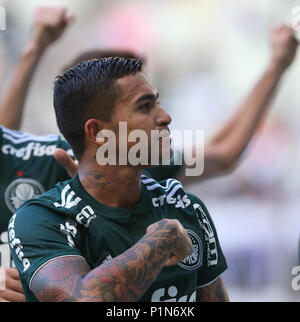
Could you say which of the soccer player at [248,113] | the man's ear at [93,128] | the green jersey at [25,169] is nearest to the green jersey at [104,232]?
the man's ear at [93,128]

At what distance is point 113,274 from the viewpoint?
1.20 metres

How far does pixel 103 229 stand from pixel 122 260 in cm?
17

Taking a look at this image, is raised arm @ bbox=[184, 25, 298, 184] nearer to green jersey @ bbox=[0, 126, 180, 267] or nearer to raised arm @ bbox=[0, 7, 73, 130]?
green jersey @ bbox=[0, 126, 180, 267]

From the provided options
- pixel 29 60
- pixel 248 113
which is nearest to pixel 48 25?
pixel 29 60

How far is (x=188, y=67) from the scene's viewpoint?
5.21 meters

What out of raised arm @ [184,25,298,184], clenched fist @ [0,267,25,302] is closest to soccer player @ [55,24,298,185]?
raised arm @ [184,25,298,184]

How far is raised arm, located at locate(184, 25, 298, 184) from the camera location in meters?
2.49

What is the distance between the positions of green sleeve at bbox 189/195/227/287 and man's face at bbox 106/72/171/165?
0.81ft

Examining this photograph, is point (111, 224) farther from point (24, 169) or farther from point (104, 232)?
point (24, 169)

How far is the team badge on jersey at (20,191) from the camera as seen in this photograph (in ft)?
6.79

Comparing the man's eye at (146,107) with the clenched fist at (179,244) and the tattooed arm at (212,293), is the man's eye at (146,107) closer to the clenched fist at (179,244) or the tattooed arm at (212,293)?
the clenched fist at (179,244)

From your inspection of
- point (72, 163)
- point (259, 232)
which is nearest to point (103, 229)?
point (72, 163)
